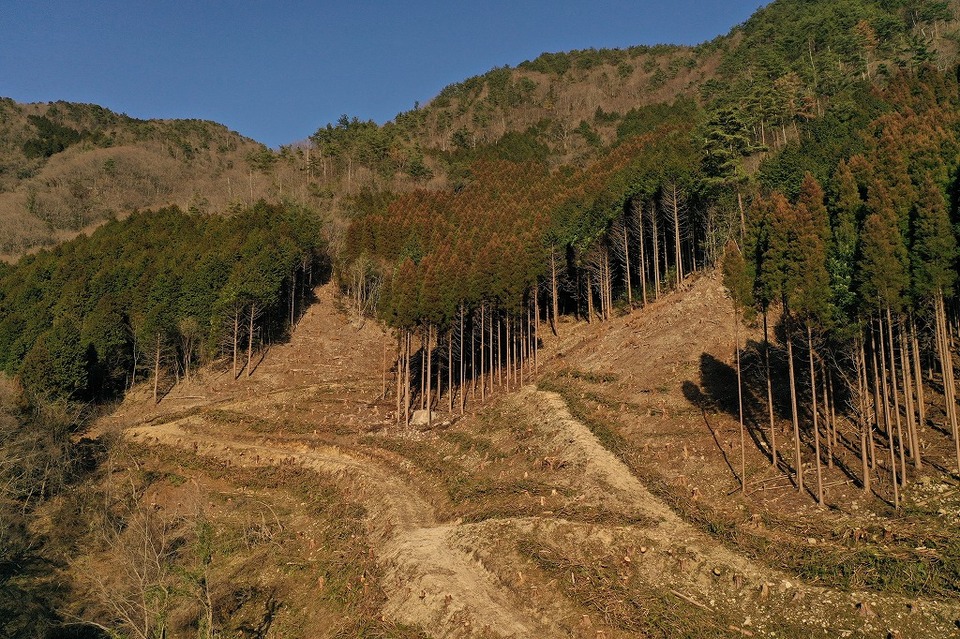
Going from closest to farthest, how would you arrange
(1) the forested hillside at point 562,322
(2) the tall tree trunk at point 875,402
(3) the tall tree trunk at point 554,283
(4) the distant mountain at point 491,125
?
(2) the tall tree trunk at point 875,402, (1) the forested hillside at point 562,322, (3) the tall tree trunk at point 554,283, (4) the distant mountain at point 491,125

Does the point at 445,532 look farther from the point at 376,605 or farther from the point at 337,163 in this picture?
the point at 337,163

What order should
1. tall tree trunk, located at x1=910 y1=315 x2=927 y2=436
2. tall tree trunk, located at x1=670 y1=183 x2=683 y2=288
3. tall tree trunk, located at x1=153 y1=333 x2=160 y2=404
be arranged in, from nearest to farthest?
tall tree trunk, located at x1=910 y1=315 x2=927 y2=436 → tall tree trunk, located at x1=670 y1=183 x2=683 y2=288 → tall tree trunk, located at x1=153 y1=333 x2=160 y2=404

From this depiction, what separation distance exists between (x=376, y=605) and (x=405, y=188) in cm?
8405

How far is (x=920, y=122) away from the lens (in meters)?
38.6

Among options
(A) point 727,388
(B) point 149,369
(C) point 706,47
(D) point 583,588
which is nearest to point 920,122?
(A) point 727,388

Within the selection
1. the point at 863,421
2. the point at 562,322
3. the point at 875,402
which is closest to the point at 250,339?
the point at 562,322

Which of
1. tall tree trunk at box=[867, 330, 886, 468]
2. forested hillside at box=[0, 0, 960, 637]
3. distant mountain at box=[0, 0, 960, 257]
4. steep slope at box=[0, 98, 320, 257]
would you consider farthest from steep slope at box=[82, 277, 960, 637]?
steep slope at box=[0, 98, 320, 257]

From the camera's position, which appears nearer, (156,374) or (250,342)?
(156,374)

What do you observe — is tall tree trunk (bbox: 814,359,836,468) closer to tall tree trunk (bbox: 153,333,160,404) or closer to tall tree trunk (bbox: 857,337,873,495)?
tall tree trunk (bbox: 857,337,873,495)

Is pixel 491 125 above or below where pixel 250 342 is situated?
above

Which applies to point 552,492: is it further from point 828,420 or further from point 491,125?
point 491,125

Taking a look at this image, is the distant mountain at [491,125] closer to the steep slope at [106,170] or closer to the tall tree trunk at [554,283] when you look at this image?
the steep slope at [106,170]

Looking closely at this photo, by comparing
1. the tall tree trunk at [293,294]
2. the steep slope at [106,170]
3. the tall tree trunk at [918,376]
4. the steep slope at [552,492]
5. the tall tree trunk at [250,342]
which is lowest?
the steep slope at [552,492]

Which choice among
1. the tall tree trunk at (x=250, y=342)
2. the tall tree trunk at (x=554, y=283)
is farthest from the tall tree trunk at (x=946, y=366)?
the tall tree trunk at (x=250, y=342)
